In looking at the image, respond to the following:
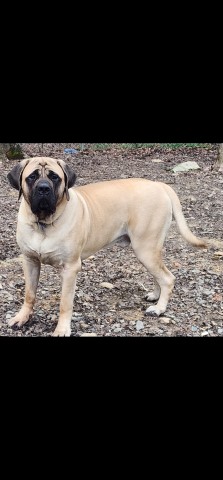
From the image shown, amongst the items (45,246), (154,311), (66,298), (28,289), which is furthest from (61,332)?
(154,311)

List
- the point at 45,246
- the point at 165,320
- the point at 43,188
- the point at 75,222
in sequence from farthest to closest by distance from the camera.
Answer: the point at 165,320
the point at 75,222
the point at 45,246
the point at 43,188

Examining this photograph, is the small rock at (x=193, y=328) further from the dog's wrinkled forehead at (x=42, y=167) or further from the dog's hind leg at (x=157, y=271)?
the dog's wrinkled forehead at (x=42, y=167)

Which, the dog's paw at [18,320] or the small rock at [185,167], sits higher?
the dog's paw at [18,320]

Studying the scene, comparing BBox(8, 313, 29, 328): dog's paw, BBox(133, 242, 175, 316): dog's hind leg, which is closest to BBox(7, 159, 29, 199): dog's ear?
BBox(8, 313, 29, 328): dog's paw

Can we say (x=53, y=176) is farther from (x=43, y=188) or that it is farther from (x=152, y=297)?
(x=152, y=297)

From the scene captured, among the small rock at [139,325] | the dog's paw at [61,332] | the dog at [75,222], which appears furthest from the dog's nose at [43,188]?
the small rock at [139,325]

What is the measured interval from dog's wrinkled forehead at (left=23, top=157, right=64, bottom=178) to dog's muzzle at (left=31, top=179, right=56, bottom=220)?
0.12 meters

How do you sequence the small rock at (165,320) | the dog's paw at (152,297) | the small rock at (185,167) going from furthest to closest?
1. the small rock at (185,167)
2. the dog's paw at (152,297)
3. the small rock at (165,320)

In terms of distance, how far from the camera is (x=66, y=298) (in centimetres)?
448

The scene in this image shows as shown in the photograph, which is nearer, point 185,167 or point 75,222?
point 75,222

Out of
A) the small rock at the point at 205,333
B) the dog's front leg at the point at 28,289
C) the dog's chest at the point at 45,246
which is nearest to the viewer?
the dog's chest at the point at 45,246

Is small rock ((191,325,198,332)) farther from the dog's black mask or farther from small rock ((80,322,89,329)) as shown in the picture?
the dog's black mask

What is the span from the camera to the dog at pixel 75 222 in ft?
13.9

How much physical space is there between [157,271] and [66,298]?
3.29 ft
